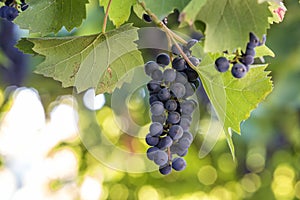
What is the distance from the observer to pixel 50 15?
767mm

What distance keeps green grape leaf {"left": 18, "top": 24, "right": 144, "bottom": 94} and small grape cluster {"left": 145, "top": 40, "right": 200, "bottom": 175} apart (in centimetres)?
4

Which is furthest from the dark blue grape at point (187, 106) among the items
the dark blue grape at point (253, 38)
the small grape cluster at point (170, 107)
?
the dark blue grape at point (253, 38)

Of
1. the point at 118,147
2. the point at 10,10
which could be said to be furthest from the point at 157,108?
the point at 118,147

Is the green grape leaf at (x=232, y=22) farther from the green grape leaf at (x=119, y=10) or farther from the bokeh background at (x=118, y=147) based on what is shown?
the bokeh background at (x=118, y=147)

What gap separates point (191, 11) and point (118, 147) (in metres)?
1.76

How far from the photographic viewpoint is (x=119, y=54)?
2.47 feet

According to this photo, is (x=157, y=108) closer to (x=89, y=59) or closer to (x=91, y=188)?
(x=89, y=59)

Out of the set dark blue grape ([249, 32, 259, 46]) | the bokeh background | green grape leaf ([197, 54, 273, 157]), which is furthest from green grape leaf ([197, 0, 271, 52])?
the bokeh background

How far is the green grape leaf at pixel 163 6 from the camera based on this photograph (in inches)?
24.9

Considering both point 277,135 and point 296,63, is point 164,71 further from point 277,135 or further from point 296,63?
point 277,135

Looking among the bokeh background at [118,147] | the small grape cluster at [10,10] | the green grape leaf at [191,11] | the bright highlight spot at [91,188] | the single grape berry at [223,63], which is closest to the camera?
the green grape leaf at [191,11]

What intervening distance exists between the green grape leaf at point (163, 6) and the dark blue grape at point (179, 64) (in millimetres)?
89

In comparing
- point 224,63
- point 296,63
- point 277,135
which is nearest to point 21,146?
point 277,135

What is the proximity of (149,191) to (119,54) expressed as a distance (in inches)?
91.6
